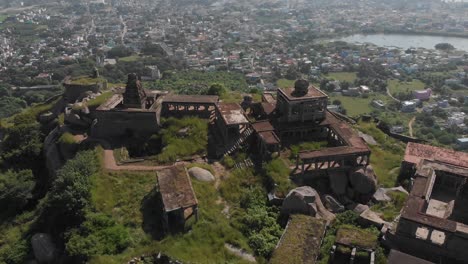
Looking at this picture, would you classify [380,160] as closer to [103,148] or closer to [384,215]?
[384,215]

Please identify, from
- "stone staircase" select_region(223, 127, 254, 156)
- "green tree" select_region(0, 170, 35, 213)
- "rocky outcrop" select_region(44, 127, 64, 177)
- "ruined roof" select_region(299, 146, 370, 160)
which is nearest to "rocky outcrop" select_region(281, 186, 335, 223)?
"ruined roof" select_region(299, 146, 370, 160)

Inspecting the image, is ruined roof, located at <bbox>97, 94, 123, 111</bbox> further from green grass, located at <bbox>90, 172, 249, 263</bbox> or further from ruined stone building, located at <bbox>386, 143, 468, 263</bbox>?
ruined stone building, located at <bbox>386, 143, 468, 263</bbox>

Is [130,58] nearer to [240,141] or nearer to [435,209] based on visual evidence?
[240,141]

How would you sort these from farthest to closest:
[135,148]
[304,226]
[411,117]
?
[411,117], [135,148], [304,226]

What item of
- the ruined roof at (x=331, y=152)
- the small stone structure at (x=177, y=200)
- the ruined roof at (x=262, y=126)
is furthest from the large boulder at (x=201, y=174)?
the ruined roof at (x=331, y=152)

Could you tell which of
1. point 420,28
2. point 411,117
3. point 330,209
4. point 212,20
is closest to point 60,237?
point 330,209

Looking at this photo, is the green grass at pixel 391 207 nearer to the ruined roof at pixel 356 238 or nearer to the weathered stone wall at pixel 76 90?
the ruined roof at pixel 356 238

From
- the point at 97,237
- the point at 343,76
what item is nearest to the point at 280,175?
the point at 97,237
